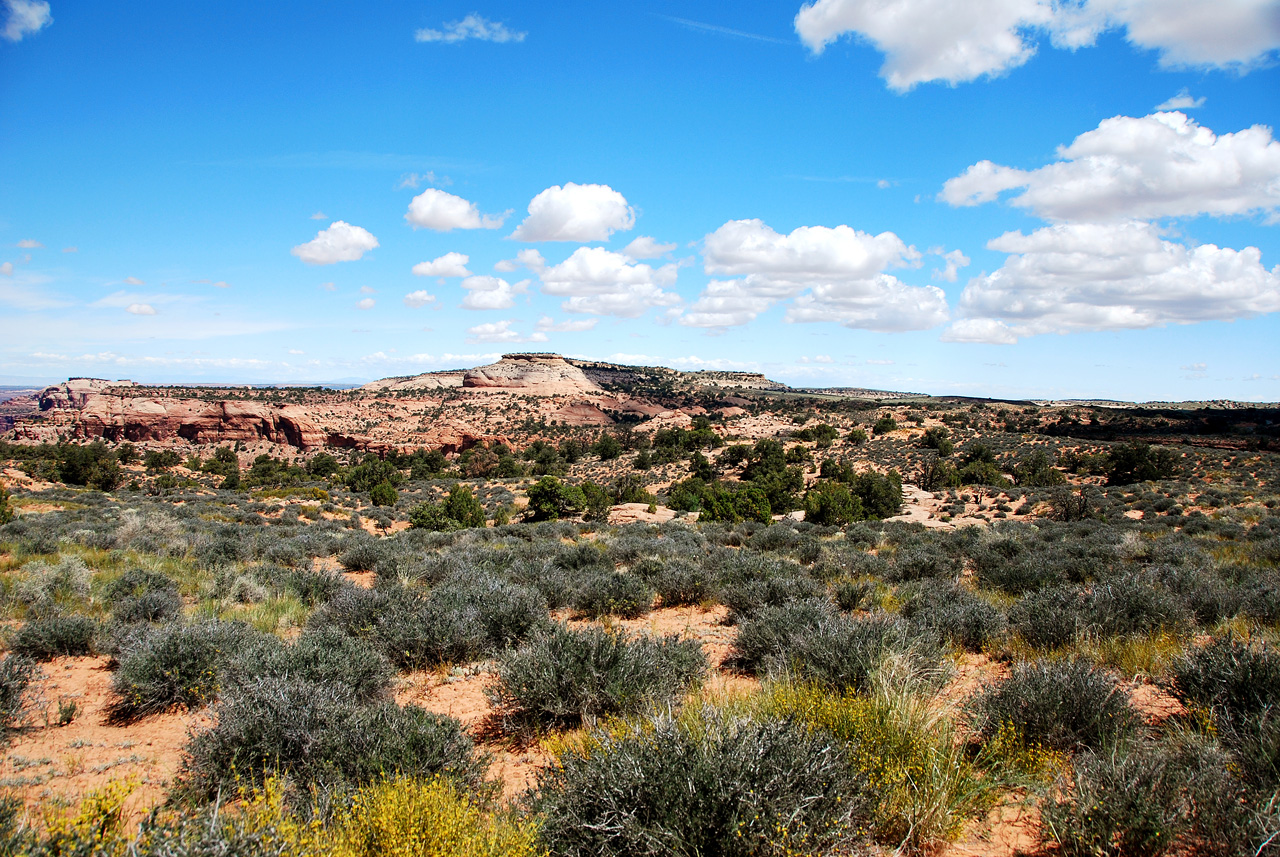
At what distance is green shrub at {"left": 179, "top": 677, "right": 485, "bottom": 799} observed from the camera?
346cm

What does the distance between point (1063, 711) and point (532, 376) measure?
352 ft

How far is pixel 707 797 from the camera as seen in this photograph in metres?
2.72

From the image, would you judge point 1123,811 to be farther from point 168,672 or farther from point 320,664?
point 168,672

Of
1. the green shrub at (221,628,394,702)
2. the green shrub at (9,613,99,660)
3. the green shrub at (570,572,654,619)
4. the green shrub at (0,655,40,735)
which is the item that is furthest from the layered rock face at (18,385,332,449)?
the green shrub at (221,628,394,702)

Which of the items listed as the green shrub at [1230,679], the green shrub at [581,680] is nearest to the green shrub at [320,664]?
the green shrub at [581,680]

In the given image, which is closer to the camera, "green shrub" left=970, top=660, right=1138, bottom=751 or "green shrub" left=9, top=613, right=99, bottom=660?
"green shrub" left=970, top=660, right=1138, bottom=751

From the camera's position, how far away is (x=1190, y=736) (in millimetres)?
3309

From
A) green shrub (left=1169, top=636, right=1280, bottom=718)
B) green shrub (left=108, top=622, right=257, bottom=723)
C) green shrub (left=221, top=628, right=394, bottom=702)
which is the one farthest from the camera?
green shrub (left=108, top=622, right=257, bottom=723)

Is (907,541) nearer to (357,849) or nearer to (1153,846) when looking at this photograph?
(1153,846)

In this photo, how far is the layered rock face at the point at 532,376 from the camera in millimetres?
94125

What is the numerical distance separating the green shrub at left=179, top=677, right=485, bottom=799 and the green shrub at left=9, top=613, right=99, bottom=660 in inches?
151

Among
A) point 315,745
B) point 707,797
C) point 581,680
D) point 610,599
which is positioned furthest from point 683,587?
point 707,797

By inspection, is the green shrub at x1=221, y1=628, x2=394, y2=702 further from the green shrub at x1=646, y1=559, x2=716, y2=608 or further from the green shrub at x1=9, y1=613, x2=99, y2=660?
the green shrub at x1=646, y1=559, x2=716, y2=608

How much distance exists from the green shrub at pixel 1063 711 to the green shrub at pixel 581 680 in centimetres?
232
